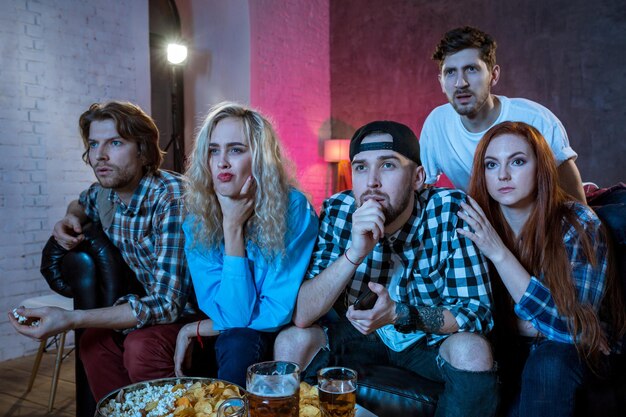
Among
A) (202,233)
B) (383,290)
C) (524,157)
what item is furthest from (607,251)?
(202,233)

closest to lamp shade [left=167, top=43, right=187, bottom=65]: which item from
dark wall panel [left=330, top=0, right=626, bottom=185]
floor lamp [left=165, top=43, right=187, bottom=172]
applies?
floor lamp [left=165, top=43, right=187, bottom=172]

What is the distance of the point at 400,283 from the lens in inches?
73.9

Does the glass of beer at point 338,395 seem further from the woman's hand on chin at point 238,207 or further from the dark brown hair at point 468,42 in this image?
the dark brown hair at point 468,42

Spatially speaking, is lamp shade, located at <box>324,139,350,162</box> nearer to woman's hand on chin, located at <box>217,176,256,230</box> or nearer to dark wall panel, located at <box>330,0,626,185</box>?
dark wall panel, located at <box>330,0,626,185</box>

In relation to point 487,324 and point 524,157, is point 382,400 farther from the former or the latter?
point 524,157

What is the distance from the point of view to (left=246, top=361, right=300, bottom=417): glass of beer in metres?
1.02

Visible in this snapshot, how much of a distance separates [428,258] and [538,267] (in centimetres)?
36

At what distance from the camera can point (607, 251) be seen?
1.72m

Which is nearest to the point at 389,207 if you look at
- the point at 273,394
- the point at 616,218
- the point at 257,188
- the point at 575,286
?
the point at 257,188

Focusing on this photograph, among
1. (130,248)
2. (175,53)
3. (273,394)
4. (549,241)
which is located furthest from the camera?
(175,53)

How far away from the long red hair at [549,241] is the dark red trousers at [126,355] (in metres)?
1.22

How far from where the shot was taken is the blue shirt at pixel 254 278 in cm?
182

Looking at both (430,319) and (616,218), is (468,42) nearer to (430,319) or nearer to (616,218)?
(616,218)

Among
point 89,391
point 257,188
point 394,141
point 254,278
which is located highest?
point 394,141
